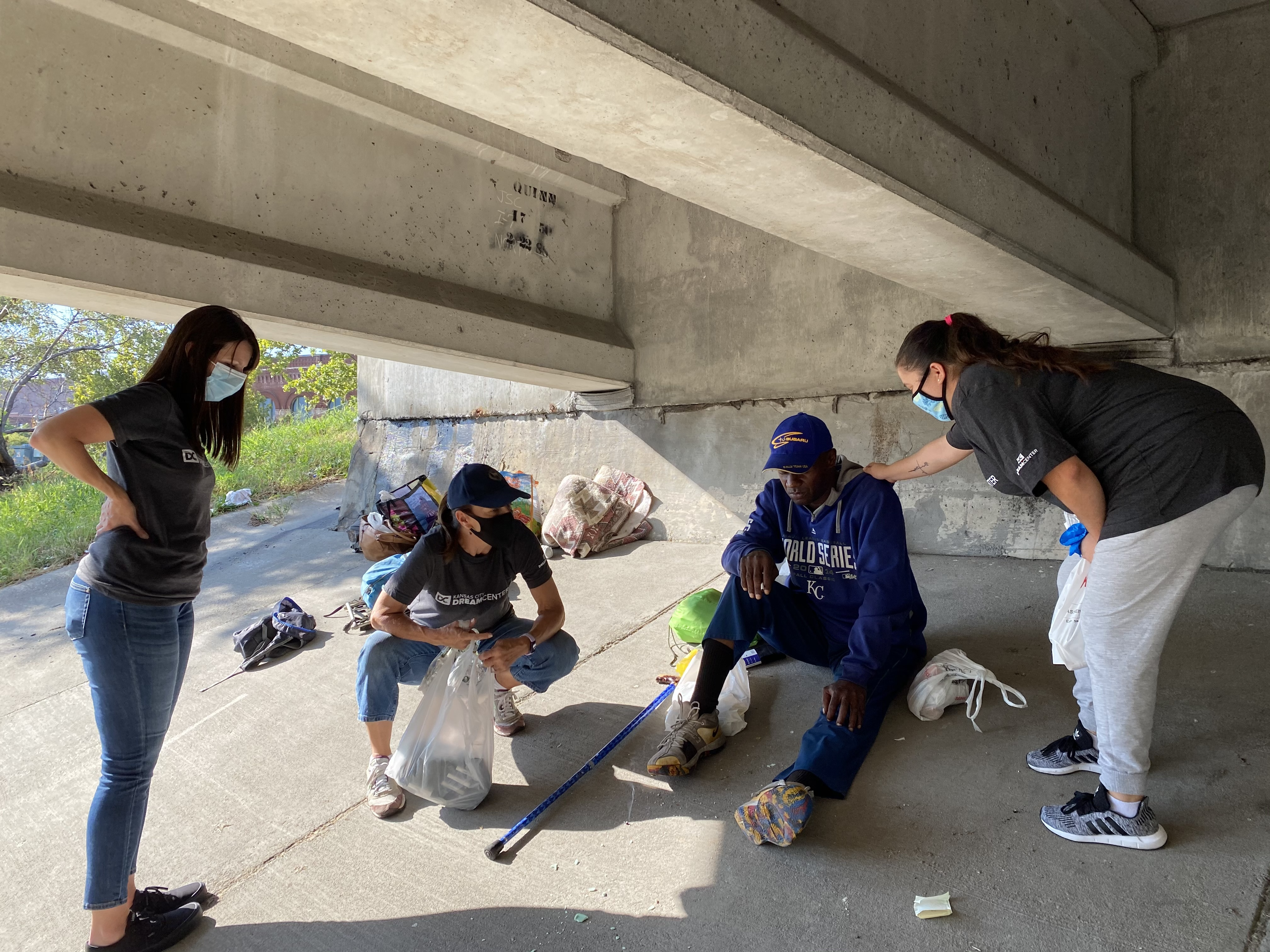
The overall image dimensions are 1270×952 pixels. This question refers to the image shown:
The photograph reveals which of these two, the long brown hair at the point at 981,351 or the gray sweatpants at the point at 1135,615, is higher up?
the long brown hair at the point at 981,351

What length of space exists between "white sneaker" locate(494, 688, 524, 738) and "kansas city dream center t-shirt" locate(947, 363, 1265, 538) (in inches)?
83.6

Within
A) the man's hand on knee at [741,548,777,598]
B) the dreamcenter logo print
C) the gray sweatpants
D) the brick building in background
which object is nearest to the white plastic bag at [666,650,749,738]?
the man's hand on knee at [741,548,777,598]

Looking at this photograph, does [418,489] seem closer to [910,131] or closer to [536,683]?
[536,683]

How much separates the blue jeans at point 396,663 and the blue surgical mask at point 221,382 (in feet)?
3.41

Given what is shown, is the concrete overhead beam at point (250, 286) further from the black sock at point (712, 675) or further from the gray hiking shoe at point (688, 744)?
the gray hiking shoe at point (688, 744)

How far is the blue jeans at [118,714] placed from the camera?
2.07 metres

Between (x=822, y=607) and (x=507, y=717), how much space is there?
1389 millimetres

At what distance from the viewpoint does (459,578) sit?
2.93 m

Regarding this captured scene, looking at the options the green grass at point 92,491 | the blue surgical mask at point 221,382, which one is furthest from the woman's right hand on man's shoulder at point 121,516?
the green grass at point 92,491

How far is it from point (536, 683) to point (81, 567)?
1.67 metres

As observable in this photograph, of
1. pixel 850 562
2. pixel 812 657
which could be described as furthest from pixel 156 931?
pixel 850 562

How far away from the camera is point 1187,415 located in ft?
6.03

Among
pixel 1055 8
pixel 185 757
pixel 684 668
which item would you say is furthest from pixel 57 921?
pixel 1055 8

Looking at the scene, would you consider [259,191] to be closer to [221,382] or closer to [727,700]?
[221,382]
